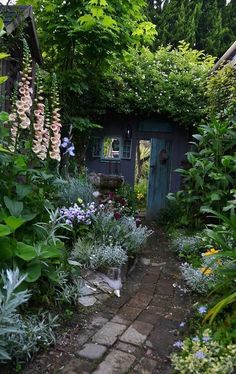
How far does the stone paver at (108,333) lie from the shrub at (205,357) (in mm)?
417

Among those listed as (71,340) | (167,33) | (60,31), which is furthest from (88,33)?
(167,33)

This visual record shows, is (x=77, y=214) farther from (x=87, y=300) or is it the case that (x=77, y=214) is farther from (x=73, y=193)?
(x=87, y=300)

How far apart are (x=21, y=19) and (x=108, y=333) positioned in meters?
3.47

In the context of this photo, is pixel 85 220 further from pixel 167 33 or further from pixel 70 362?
pixel 167 33

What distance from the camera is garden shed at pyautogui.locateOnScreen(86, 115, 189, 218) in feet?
23.4

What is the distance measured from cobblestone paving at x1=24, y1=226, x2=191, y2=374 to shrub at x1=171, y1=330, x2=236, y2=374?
0.13 m

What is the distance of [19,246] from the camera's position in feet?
6.95

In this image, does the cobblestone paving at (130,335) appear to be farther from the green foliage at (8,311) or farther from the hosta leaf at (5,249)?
the hosta leaf at (5,249)

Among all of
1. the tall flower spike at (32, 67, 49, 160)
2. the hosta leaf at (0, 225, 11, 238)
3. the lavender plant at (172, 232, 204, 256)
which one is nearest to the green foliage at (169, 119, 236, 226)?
the lavender plant at (172, 232, 204, 256)

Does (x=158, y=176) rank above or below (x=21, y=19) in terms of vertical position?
below

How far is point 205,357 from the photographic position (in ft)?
6.37

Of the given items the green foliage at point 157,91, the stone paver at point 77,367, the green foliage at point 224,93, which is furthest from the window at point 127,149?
the stone paver at point 77,367

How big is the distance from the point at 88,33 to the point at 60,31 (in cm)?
53

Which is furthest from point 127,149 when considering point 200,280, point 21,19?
point 200,280
